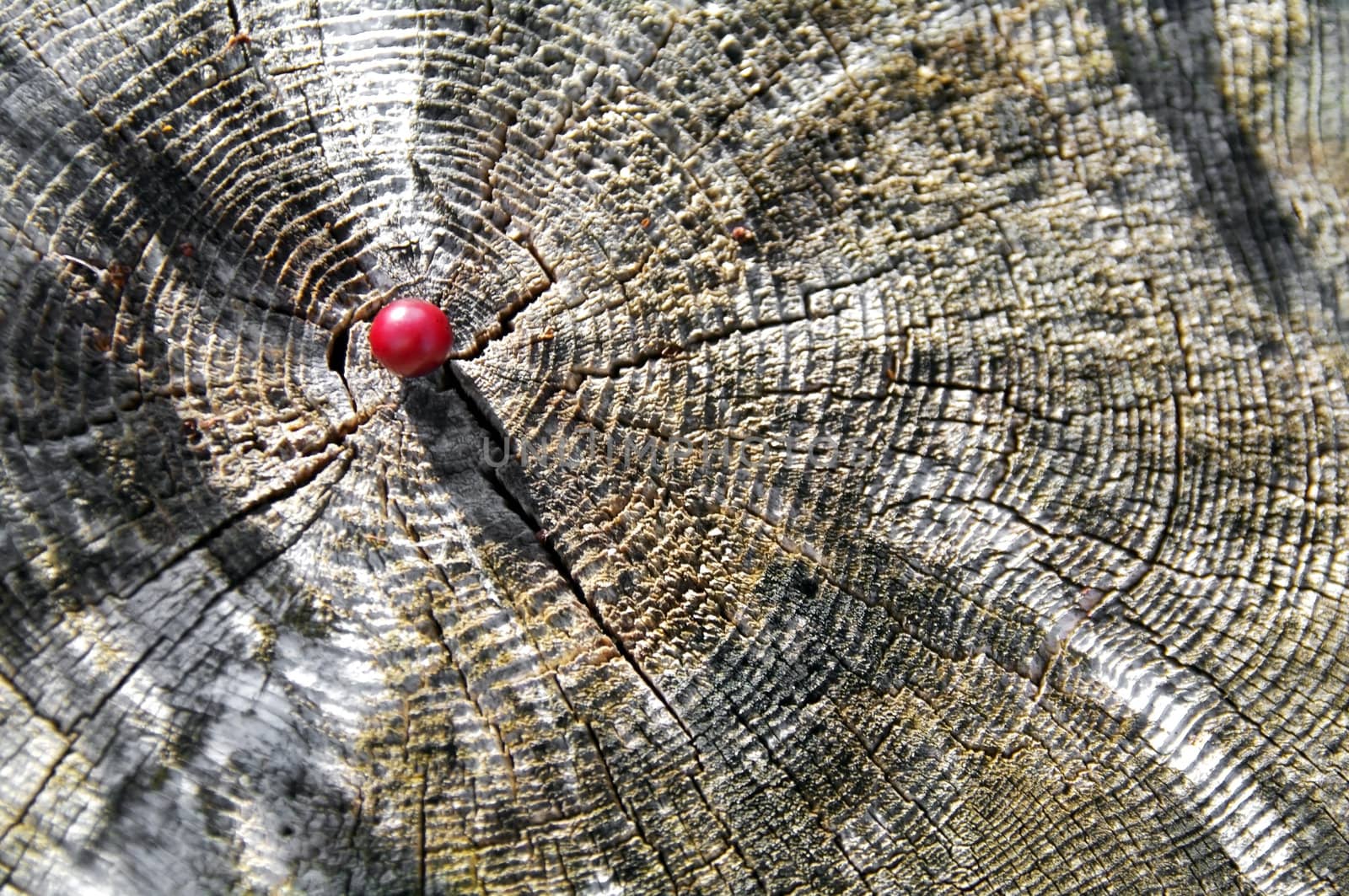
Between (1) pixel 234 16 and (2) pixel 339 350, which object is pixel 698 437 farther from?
(1) pixel 234 16

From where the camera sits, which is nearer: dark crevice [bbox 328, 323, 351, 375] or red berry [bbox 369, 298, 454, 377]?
red berry [bbox 369, 298, 454, 377]

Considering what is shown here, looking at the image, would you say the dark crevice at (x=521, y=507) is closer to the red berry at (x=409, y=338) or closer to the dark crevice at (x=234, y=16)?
the red berry at (x=409, y=338)

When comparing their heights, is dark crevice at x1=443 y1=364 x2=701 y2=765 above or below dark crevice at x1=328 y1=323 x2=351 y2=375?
below

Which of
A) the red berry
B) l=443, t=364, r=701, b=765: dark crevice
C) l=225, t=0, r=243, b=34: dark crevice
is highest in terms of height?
l=225, t=0, r=243, b=34: dark crevice

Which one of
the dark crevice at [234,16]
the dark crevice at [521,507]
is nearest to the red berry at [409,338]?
the dark crevice at [521,507]

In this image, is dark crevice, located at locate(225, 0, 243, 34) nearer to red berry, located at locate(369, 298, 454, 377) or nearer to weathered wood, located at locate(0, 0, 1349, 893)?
weathered wood, located at locate(0, 0, 1349, 893)

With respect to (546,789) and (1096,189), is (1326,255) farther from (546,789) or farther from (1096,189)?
(546,789)

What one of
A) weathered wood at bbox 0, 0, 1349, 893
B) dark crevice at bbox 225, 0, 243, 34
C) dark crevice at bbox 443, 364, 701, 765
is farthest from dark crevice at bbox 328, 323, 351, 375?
dark crevice at bbox 225, 0, 243, 34
